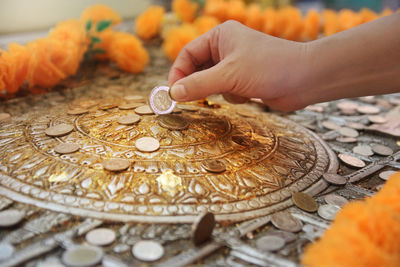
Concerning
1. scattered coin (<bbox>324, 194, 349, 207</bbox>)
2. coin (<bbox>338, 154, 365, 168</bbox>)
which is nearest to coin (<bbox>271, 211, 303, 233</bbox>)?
scattered coin (<bbox>324, 194, 349, 207</bbox>)

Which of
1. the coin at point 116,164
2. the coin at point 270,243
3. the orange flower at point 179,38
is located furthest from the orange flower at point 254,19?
the coin at point 270,243

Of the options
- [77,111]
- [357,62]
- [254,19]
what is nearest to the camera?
[357,62]

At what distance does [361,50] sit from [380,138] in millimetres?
521

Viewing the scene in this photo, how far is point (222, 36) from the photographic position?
99 centimetres

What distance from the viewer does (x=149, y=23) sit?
2197mm

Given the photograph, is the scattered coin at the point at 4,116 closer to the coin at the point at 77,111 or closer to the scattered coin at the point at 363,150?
the coin at the point at 77,111

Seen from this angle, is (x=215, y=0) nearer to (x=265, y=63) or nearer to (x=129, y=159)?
(x=265, y=63)

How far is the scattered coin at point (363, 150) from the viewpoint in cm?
116

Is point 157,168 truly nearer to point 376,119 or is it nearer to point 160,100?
point 160,100

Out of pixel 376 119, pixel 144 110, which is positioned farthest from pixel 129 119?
pixel 376 119

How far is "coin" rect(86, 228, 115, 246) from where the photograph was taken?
69 cm

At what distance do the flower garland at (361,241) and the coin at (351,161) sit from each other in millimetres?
443

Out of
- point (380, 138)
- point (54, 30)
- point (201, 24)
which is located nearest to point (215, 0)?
point (201, 24)

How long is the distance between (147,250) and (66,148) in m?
0.38
